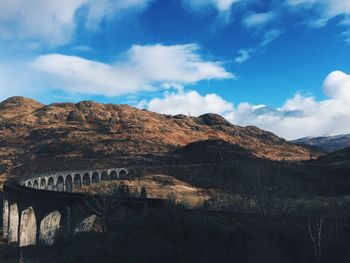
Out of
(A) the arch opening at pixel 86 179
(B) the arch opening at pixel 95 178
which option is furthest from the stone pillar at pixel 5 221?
(B) the arch opening at pixel 95 178

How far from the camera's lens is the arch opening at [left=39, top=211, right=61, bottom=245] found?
54812mm

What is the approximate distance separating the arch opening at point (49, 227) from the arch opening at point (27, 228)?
3.31m

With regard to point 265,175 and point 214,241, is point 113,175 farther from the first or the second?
point 214,241

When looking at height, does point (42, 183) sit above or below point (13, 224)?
above

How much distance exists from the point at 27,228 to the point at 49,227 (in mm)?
7438

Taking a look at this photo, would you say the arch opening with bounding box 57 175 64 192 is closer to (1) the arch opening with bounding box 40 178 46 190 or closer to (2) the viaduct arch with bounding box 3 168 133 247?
(1) the arch opening with bounding box 40 178 46 190

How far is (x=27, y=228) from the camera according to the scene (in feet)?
200

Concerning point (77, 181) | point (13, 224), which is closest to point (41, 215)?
point (13, 224)

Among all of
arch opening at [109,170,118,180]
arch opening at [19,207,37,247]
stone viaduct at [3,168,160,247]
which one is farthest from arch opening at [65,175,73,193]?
arch opening at [19,207,37,247]

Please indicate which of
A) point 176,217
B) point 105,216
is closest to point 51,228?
point 105,216

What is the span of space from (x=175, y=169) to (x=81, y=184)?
28.0 metres

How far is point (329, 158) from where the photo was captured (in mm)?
141000

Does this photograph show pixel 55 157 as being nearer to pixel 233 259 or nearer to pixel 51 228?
pixel 51 228

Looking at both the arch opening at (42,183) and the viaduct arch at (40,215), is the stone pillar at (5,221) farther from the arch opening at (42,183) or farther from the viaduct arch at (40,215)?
the arch opening at (42,183)
